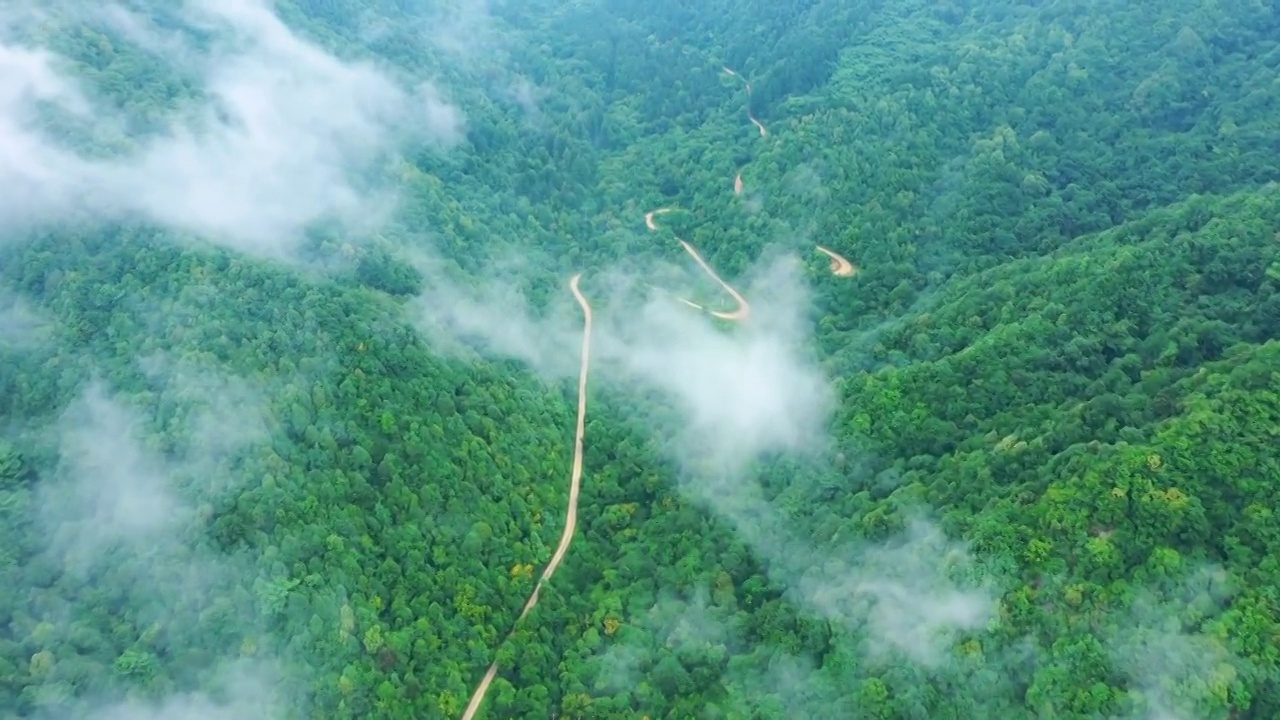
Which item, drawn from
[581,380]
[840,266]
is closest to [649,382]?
[581,380]

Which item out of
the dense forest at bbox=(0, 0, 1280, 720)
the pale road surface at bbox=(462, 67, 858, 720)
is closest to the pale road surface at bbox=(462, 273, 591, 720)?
the pale road surface at bbox=(462, 67, 858, 720)

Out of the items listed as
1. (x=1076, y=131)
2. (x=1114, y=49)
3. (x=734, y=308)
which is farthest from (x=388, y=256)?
(x=1114, y=49)

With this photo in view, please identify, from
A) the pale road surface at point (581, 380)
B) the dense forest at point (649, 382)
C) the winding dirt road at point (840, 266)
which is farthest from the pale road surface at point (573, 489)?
the winding dirt road at point (840, 266)

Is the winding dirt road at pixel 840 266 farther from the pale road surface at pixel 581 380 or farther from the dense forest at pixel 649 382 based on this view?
the dense forest at pixel 649 382

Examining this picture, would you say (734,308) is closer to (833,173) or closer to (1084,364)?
(833,173)

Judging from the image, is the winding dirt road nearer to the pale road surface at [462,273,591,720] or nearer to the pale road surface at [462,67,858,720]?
the pale road surface at [462,67,858,720]
